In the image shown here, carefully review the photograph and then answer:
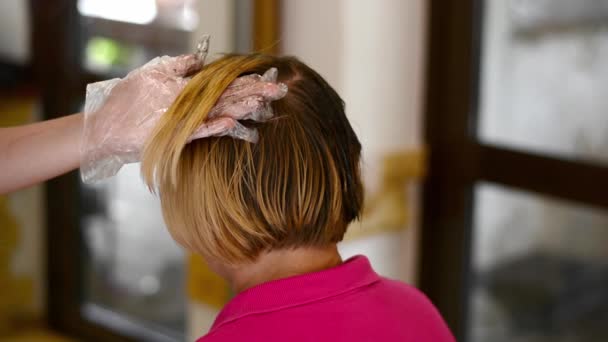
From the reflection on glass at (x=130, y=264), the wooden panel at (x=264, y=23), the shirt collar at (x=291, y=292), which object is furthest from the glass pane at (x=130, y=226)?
the shirt collar at (x=291, y=292)

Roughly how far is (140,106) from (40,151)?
0.15 metres

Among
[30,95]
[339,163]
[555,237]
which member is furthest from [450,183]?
[30,95]

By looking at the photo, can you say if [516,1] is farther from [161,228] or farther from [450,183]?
[161,228]

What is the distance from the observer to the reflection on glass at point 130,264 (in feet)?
8.79

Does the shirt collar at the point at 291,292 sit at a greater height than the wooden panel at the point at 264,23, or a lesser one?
lesser

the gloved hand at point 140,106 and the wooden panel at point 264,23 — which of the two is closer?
the gloved hand at point 140,106

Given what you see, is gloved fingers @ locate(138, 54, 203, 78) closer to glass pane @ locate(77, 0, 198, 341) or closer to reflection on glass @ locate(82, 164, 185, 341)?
glass pane @ locate(77, 0, 198, 341)

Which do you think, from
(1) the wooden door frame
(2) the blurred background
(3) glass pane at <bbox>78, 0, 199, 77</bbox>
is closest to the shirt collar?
(2) the blurred background

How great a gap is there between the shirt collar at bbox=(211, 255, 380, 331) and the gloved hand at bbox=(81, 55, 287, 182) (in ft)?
0.65

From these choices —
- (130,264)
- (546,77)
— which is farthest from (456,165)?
(130,264)

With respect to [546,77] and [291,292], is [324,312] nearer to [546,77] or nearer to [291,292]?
[291,292]

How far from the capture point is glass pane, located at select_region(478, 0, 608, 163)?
6.63ft

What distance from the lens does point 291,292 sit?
3.85 feet

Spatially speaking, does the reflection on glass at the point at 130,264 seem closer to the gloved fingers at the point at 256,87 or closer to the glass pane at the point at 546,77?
the glass pane at the point at 546,77
